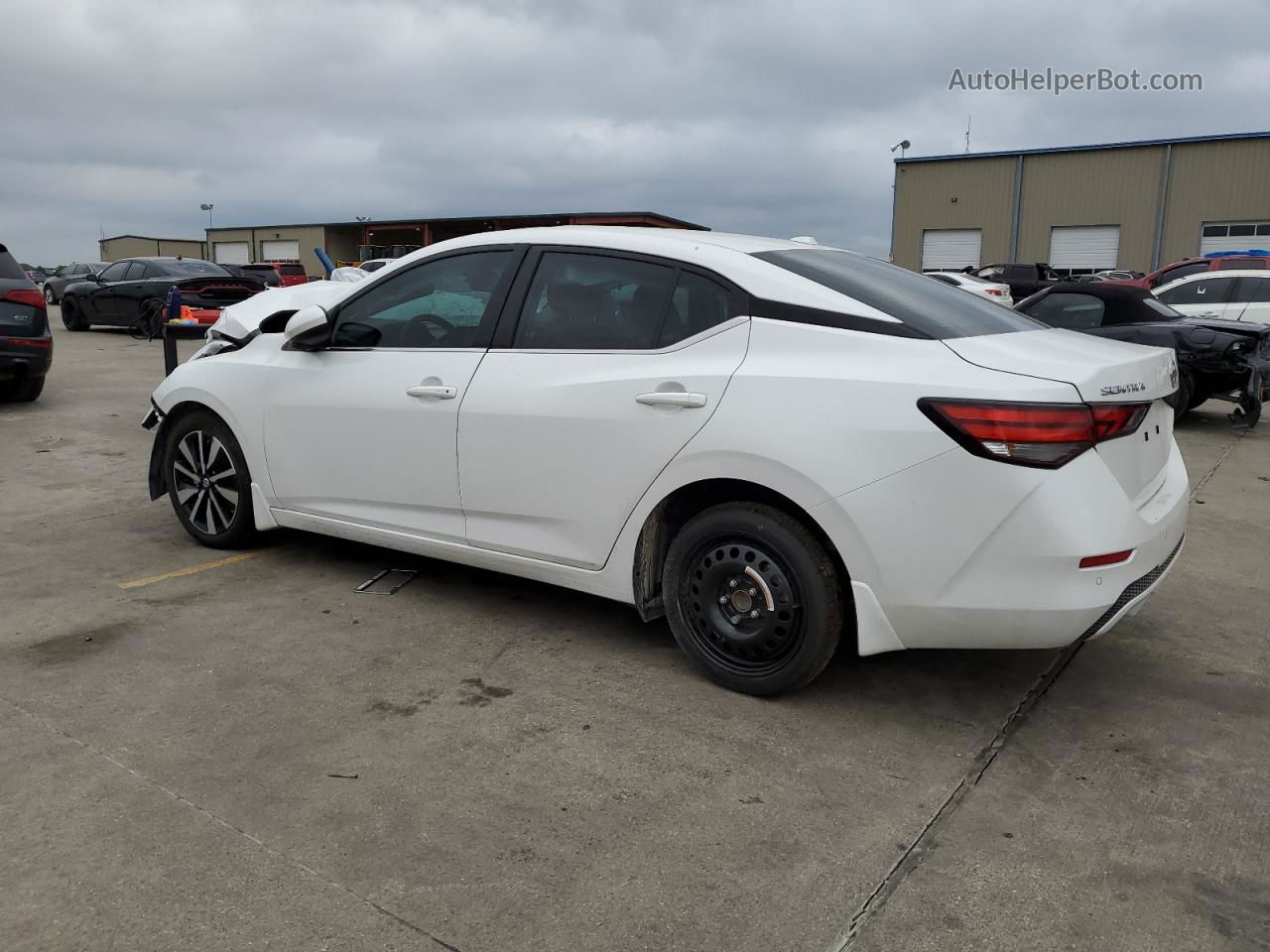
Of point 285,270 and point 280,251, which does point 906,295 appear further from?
point 280,251

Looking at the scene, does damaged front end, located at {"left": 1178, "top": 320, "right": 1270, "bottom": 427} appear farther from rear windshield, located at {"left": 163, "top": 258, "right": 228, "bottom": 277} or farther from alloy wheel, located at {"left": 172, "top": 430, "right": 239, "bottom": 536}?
rear windshield, located at {"left": 163, "top": 258, "right": 228, "bottom": 277}

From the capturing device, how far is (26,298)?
9.27 meters

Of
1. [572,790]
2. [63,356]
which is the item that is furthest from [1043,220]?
[572,790]

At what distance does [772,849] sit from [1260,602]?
10.4 ft

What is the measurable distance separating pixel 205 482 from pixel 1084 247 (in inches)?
1454

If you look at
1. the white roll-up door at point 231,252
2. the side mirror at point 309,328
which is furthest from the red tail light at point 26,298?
the white roll-up door at point 231,252

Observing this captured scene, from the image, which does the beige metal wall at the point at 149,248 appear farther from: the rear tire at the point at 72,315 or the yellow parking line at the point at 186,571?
the yellow parking line at the point at 186,571

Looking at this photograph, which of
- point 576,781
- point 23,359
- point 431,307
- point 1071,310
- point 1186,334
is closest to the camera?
point 576,781

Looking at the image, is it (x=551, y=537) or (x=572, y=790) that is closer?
(x=572, y=790)

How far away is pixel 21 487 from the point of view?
659 centimetres

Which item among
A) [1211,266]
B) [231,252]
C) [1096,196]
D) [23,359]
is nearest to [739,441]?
A: [23,359]

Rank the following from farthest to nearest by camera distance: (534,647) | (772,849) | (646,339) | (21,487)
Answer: (21,487) < (534,647) < (646,339) < (772,849)

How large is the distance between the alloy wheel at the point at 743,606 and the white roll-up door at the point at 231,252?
6648 centimetres

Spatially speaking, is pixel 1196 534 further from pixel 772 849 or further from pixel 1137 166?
pixel 1137 166
